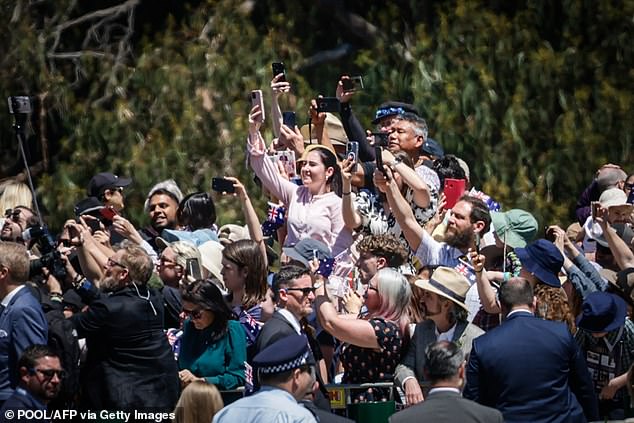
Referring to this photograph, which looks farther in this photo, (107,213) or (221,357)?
(107,213)

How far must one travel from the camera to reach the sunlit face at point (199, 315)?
1057cm

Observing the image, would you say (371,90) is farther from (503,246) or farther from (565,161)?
(503,246)

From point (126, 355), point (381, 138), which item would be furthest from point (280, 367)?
point (381, 138)

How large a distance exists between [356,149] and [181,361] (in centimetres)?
210

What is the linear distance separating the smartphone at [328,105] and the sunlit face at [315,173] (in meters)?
0.55

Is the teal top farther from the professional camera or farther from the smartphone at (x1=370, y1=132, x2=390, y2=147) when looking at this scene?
the smartphone at (x1=370, y1=132, x2=390, y2=147)

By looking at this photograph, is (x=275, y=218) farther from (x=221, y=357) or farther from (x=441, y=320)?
(x=441, y=320)

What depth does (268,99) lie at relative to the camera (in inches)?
701

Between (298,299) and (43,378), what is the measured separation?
154 cm

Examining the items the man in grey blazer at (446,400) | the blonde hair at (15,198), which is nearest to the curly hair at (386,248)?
the man in grey blazer at (446,400)

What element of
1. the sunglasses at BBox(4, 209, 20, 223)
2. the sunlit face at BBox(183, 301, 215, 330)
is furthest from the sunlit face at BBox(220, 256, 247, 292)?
the sunglasses at BBox(4, 209, 20, 223)

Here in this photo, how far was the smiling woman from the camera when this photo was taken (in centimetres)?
1053

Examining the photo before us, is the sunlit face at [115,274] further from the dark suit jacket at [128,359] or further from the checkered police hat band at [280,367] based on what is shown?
the checkered police hat band at [280,367]

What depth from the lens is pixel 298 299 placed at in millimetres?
10117
